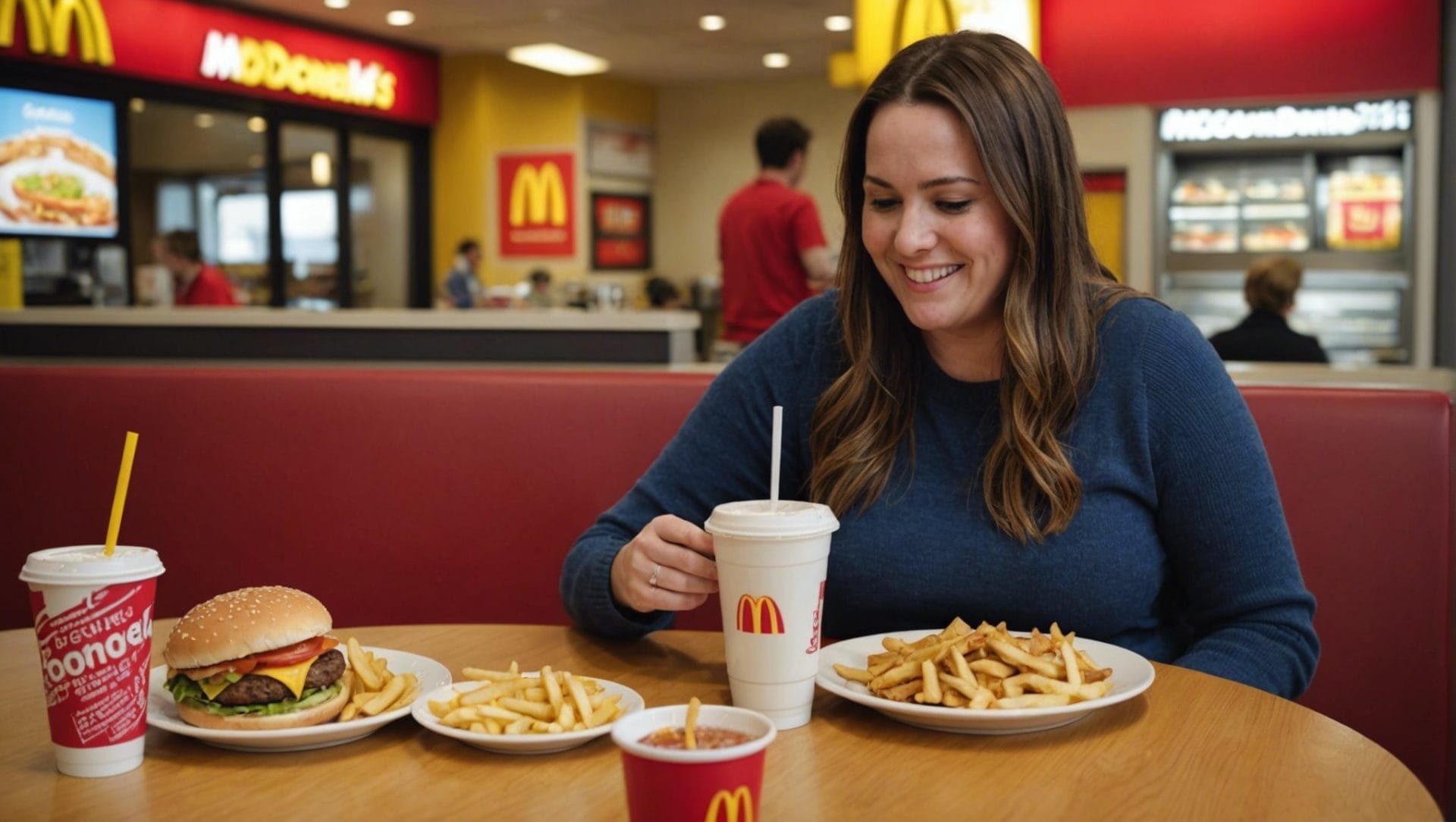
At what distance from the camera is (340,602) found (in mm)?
2490

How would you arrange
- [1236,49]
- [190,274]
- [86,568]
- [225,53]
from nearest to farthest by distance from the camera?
[86,568] < [1236,49] < [190,274] < [225,53]

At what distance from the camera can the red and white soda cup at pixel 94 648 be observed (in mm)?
977

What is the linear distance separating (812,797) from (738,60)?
35.1 ft

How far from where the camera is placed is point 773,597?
3.58 feet

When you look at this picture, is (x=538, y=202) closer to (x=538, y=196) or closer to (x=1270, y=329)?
(x=538, y=196)

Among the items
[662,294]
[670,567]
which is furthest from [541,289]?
[670,567]

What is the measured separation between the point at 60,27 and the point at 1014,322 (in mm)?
7575

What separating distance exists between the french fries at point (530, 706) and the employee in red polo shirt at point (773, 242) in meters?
3.88

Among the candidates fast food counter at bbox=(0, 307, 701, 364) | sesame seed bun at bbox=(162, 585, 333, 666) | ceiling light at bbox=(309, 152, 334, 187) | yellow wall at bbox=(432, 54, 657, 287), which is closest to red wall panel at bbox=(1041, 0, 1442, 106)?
fast food counter at bbox=(0, 307, 701, 364)

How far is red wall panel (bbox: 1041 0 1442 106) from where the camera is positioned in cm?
648

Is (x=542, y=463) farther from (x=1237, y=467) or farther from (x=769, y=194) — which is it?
(x=769, y=194)

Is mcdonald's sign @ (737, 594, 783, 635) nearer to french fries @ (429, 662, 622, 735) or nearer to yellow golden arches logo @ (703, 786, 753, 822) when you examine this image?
french fries @ (429, 662, 622, 735)

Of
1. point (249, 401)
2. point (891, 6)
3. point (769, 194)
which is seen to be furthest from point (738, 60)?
point (249, 401)

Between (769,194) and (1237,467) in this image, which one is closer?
(1237,467)
